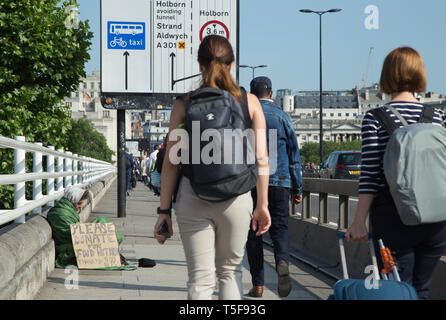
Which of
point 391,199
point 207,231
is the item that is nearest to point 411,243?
point 391,199

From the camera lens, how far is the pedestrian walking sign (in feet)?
45.4

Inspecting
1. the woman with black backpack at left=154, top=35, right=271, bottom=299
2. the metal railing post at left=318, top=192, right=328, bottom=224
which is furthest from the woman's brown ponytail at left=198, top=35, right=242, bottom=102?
the metal railing post at left=318, top=192, right=328, bottom=224

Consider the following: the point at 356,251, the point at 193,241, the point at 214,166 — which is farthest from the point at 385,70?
the point at 356,251

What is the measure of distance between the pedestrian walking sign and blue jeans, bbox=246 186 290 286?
765cm

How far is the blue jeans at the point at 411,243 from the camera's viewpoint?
3.54 metres

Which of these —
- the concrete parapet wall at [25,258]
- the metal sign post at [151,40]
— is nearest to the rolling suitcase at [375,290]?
the concrete parapet wall at [25,258]

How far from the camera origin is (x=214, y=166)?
12.0 feet

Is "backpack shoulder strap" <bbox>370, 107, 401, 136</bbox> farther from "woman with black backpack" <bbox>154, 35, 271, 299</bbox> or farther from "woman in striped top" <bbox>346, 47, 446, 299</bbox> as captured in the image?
"woman with black backpack" <bbox>154, 35, 271, 299</bbox>

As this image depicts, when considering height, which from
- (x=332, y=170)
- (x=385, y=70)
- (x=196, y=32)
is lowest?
(x=332, y=170)

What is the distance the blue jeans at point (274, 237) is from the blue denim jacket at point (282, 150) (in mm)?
99

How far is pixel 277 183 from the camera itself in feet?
21.1

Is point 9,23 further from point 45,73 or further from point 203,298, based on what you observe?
point 203,298

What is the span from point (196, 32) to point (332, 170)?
16638 millimetres

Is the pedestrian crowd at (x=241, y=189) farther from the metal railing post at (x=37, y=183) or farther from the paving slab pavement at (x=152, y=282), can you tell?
the metal railing post at (x=37, y=183)
